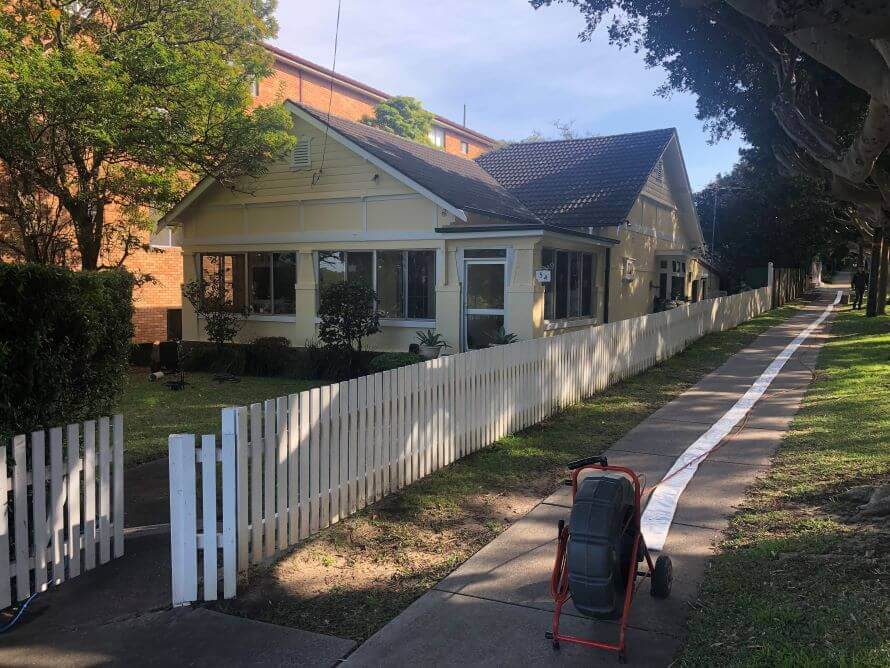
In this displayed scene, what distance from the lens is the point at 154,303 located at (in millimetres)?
18906

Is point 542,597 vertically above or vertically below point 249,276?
below

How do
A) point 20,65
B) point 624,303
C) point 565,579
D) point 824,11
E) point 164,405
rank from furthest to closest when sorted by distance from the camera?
point 624,303
point 164,405
point 20,65
point 824,11
point 565,579

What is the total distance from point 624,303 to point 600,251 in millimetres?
2666

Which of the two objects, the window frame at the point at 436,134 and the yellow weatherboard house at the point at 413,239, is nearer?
the yellow weatherboard house at the point at 413,239

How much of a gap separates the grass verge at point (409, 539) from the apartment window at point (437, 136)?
38.4m

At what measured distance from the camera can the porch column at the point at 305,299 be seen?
16266mm

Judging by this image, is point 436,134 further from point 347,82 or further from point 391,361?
point 391,361

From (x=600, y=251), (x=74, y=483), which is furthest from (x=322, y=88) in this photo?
(x=74, y=483)

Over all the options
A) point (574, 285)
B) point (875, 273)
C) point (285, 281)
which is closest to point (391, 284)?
point (285, 281)

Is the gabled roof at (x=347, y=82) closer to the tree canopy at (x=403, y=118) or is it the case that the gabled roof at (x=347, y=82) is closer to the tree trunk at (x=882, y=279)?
the tree canopy at (x=403, y=118)

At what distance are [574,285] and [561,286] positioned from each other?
92 centimetres

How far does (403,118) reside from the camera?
38188mm

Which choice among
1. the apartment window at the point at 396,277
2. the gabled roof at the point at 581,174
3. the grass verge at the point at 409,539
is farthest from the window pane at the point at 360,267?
the grass verge at the point at 409,539

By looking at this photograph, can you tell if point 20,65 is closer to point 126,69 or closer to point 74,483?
point 126,69
